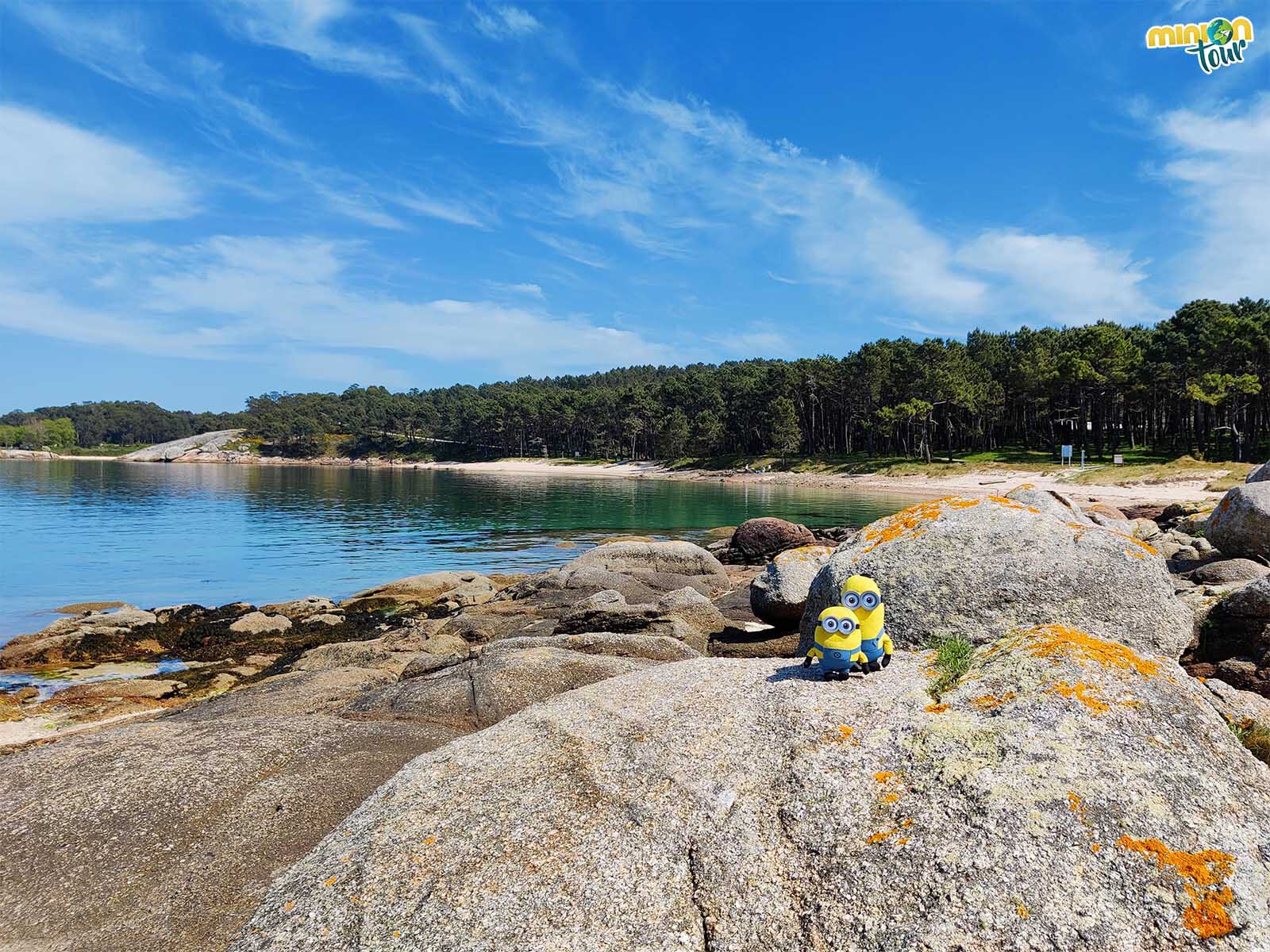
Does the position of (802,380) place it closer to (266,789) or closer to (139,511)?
(139,511)

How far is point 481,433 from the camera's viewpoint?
196 meters

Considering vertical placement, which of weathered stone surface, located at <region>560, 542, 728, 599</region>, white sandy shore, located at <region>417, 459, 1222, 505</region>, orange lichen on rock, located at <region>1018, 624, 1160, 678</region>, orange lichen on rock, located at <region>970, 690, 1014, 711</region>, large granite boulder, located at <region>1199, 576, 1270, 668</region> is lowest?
weathered stone surface, located at <region>560, 542, 728, 599</region>

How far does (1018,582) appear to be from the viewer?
8.58 m

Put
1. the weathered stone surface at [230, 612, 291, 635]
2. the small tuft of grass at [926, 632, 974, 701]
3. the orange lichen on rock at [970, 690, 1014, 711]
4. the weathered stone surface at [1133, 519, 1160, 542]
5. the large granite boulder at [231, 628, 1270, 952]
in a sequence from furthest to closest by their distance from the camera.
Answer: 1. the weathered stone surface at [1133, 519, 1160, 542]
2. the weathered stone surface at [230, 612, 291, 635]
3. the small tuft of grass at [926, 632, 974, 701]
4. the orange lichen on rock at [970, 690, 1014, 711]
5. the large granite boulder at [231, 628, 1270, 952]

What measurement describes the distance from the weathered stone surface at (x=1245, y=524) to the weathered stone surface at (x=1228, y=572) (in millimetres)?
2147

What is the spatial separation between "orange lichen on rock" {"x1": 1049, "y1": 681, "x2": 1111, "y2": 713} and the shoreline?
16.2 ft

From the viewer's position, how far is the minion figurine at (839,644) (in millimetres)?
6621

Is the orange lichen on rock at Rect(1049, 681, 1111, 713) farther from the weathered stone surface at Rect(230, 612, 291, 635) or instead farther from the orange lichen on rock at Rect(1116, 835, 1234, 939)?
the weathered stone surface at Rect(230, 612, 291, 635)

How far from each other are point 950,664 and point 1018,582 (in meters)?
2.74

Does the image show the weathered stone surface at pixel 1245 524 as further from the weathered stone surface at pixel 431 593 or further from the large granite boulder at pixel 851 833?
the weathered stone surface at pixel 431 593

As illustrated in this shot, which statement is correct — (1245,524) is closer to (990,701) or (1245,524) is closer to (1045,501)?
(1045,501)

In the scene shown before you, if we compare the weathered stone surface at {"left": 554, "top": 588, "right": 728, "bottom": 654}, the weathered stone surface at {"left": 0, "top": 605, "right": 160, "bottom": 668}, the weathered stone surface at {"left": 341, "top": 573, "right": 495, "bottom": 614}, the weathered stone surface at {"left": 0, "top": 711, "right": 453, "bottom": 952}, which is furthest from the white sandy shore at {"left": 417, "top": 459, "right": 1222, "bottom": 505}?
the weathered stone surface at {"left": 0, "top": 605, "right": 160, "bottom": 668}

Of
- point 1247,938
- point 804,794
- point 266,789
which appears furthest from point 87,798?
point 1247,938

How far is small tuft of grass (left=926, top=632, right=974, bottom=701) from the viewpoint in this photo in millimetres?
6113
